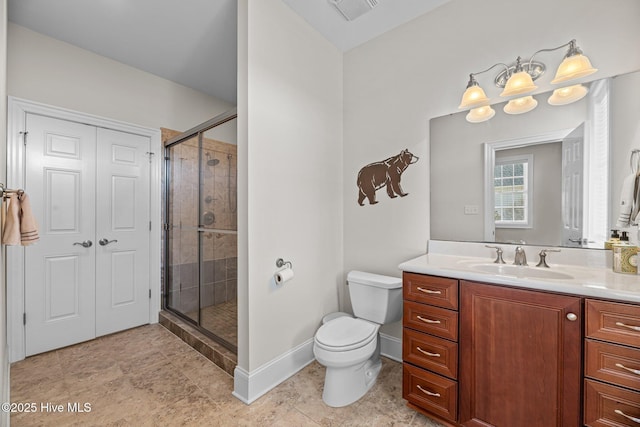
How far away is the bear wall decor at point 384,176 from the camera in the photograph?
7.22ft

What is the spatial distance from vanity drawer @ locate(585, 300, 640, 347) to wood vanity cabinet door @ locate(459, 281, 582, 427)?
0.04 m

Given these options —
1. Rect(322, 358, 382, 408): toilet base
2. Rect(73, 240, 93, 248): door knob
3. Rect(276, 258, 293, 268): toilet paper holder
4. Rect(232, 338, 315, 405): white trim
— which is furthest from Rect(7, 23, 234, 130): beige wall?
Rect(322, 358, 382, 408): toilet base

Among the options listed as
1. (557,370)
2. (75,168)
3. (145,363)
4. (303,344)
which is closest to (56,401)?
(145,363)

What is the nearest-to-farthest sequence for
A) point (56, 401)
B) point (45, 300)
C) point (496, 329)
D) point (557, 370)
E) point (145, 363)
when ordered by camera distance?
point (557, 370), point (496, 329), point (56, 401), point (145, 363), point (45, 300)

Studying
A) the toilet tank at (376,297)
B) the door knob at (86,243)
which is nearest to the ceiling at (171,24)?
the door knob at (86,243)

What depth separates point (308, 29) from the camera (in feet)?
7.32

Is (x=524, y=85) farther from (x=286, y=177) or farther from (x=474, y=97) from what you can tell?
(x=286, y=177)

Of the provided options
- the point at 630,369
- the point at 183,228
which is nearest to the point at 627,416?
the point at 630,369

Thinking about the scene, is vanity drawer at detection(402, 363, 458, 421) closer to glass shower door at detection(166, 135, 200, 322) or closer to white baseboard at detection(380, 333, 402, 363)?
white baseboard at detection(380, 333, 402, 363)

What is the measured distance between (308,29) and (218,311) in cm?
258

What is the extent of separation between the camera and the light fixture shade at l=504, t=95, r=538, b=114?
1681 mm

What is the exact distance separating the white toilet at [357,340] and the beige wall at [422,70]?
1.05 feet

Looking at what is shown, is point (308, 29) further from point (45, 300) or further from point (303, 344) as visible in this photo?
point (45, 300)

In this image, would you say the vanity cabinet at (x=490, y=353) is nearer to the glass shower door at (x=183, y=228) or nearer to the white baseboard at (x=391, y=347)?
the white baseboard at (x=391, y=347)
